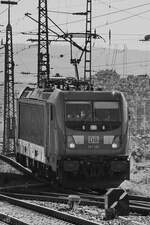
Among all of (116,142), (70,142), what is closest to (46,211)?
(70,142)

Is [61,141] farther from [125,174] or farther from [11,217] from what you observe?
[11,217]

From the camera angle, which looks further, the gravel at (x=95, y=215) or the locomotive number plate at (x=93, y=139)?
the locomotive number plate at (x=93, y=139)

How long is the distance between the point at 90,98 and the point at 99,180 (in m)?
2.97

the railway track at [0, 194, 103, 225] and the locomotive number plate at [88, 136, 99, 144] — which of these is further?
the locomotive number plate at [88, 136, 99, 144]

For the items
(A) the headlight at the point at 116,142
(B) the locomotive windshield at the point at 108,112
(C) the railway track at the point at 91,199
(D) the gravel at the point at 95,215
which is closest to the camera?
(D) the gravel at the point at 95,215

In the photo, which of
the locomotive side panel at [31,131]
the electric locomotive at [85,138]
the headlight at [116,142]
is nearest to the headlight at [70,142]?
the electric locomotive at [85,138]

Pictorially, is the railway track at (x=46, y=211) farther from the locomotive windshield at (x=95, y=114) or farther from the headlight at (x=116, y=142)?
the headlight at (x=116, y=142)

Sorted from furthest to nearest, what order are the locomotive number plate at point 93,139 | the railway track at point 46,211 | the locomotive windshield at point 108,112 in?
the locomotive windshield at point 108,112, the locomotive number plate at point 93,139, the railway track at point 46,211

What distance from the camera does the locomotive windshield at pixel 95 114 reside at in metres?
23.9

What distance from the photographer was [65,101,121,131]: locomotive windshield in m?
23.9

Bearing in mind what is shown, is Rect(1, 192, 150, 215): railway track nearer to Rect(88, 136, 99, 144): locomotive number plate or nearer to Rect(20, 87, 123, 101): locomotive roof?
Rect(88, 136, 99, 144): locomotive number plate

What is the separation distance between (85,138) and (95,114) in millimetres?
960

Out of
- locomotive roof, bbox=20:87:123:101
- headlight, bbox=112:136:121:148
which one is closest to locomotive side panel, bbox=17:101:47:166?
locomotive roof, bbox=20:87:123:101

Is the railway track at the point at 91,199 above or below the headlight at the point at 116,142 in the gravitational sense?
below
